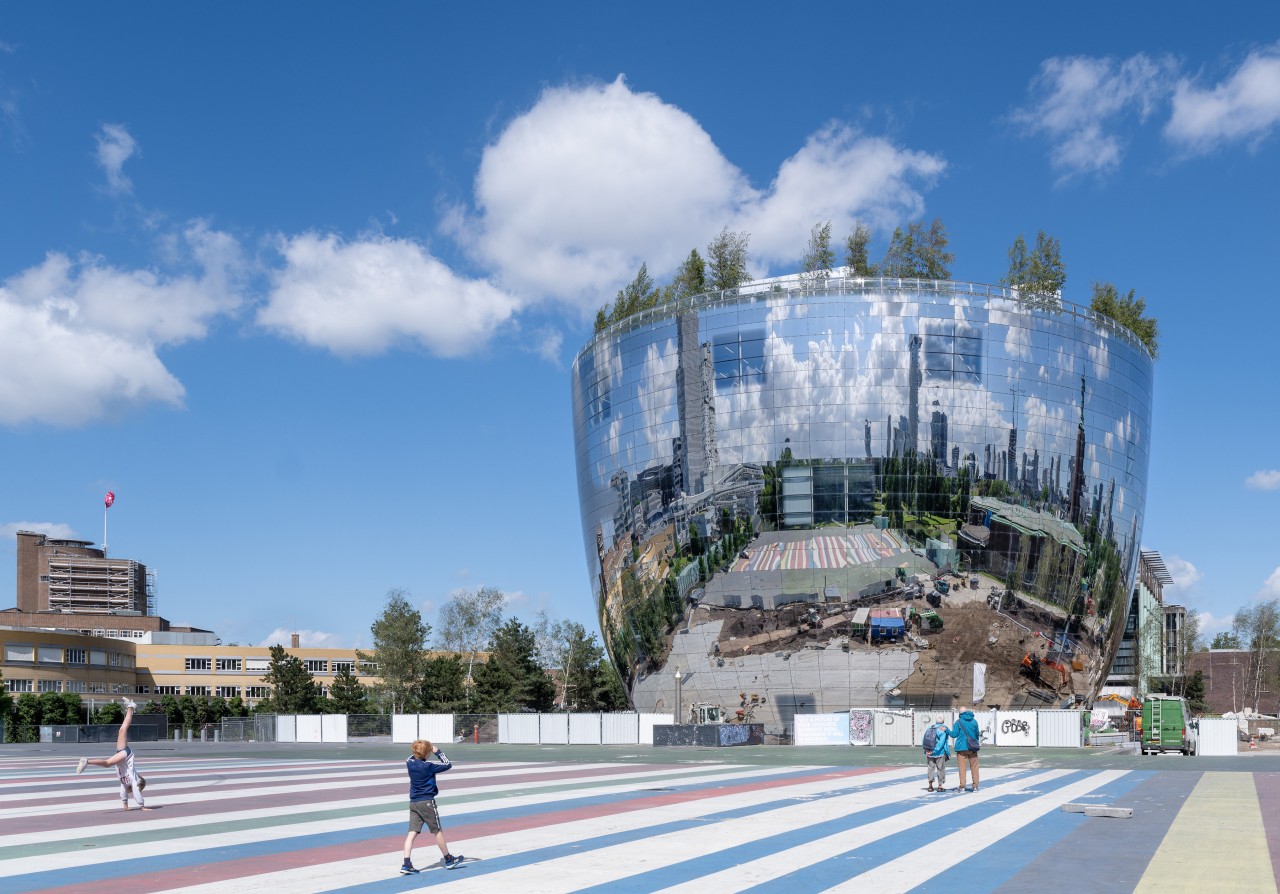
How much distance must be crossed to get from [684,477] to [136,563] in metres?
129

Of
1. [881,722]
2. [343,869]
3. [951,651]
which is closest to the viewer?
[343,869]

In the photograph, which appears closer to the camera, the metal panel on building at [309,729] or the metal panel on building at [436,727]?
the metal panel on building at [436,727]

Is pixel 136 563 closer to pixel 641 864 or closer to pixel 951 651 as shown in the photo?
pixel 951 651

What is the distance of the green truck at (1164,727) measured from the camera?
2046 inches

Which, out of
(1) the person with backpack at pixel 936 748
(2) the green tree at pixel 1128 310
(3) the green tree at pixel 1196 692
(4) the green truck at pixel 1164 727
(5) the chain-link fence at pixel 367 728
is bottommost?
(3) the green tree at pixel 1196 692

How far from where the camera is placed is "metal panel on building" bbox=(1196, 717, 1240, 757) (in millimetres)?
55594

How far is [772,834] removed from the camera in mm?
18000

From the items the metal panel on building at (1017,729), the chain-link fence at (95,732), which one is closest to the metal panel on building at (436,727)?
the chain-link fence at (95,732)

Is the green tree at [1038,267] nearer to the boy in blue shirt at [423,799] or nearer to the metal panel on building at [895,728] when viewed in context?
the metal panel on building at [895,728]

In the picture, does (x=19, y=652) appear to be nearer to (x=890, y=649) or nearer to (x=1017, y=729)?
(x=890, y=649)

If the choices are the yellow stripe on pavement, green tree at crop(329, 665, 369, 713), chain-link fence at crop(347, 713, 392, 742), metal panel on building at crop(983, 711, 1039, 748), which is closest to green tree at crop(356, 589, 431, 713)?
green tree at crop(329, 665, 369, 713)

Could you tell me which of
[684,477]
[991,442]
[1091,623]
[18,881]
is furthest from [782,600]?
[18,881]

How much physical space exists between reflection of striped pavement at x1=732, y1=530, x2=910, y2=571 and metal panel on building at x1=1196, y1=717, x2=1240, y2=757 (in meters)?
20.3

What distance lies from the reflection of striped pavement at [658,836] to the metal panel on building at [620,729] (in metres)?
34.7
